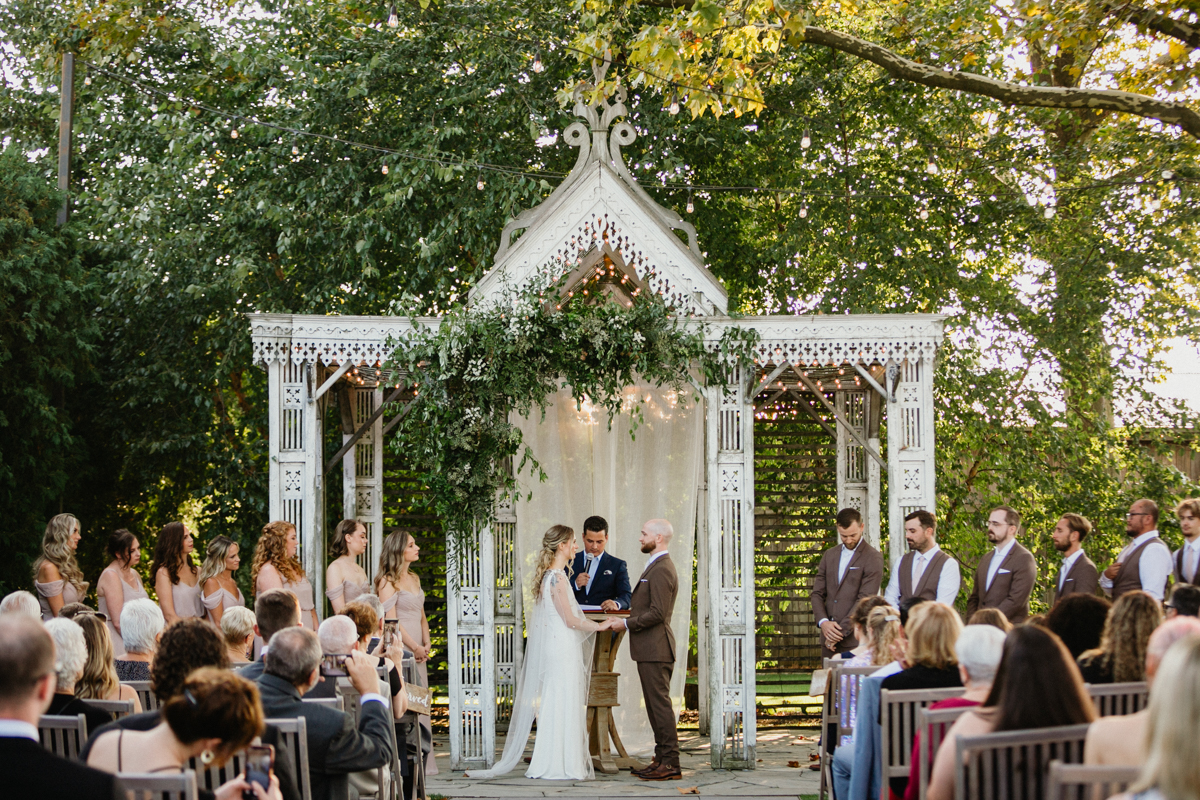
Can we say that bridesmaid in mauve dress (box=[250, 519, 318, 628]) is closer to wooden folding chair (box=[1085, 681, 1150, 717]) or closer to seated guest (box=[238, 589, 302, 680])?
seated guest (box=[238, 589, 302, 680])

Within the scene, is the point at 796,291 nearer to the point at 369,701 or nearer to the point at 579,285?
the point at 579,285

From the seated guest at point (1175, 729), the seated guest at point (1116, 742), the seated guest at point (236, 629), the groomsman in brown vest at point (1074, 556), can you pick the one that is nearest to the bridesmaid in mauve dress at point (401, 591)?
the seated guest at point (236, 629)

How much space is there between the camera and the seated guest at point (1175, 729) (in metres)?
2.28

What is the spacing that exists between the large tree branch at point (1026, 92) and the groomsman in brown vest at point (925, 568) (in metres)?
3.80

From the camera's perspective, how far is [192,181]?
12133mm

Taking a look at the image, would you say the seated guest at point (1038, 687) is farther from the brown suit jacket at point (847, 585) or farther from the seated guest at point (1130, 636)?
the brown suit jacket at point (847, 585)

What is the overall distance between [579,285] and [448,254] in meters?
3.41

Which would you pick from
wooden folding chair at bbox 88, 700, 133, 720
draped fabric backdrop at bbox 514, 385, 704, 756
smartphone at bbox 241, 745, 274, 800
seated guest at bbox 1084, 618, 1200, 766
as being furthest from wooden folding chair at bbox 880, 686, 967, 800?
draped fabric backdrop at bbox 514, 385, 704, 756

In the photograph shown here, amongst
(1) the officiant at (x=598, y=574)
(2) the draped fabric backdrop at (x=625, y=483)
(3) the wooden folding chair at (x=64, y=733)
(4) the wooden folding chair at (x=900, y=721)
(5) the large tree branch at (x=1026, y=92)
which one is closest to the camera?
(3) the wooden folding chair at (x=64, y=733)

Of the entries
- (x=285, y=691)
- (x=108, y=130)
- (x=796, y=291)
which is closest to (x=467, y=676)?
(x=285, y=691)

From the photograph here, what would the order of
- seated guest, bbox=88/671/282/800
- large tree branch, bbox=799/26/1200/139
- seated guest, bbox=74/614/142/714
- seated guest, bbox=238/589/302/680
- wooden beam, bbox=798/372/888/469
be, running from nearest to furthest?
seated guest, bbox=88/671/282/800
seated guest, bbox=74/614/142/714
seated guest, bbox=238/589/302/680
large tree branch, bbox=799/26/1200/139
wooden beam, bbox=798/372/888/469

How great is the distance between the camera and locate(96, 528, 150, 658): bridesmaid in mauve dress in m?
7.34

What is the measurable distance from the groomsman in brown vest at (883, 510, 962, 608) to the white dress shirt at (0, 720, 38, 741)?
19.7 feet

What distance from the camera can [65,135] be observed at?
11.3 metres
